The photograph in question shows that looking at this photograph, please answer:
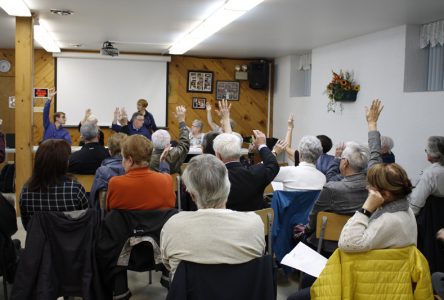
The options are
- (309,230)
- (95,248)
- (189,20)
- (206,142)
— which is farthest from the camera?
(189,20)

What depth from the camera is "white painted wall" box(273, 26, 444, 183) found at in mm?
6293

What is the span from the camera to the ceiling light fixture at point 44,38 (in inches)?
304

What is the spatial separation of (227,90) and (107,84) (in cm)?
283

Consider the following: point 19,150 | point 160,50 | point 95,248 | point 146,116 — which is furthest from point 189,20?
point 95,248

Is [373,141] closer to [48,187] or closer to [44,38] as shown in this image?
[48,187]

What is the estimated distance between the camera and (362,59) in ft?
25.3

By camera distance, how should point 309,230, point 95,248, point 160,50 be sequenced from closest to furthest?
point 95,248, point 309,230, point 160,50

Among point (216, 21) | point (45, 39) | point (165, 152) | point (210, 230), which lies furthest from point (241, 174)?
point (45, 39)

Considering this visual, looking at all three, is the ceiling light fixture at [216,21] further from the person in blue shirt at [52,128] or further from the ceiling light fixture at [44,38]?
the person in blue shirt at [52,128]

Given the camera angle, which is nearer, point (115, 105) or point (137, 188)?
point (137, 188)

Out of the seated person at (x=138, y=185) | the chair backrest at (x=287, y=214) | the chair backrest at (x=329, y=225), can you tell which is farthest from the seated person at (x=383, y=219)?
the chair backrest at (x=287, y=214)

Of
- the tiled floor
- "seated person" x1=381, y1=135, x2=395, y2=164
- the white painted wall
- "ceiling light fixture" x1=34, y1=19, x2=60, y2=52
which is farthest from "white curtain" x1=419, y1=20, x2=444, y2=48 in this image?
"ceiling light fixture" x1=34, y1=19, x2=60, y2=52

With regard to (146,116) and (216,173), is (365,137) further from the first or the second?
(216,173)

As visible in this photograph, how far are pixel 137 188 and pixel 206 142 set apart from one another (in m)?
1.16
